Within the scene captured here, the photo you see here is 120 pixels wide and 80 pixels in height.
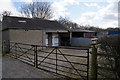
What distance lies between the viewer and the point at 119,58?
12.1 feet

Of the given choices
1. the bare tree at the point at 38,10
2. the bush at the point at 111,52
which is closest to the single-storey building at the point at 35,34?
the bush at the point at 111,52

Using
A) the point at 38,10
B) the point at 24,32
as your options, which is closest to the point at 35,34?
the point at 24,32

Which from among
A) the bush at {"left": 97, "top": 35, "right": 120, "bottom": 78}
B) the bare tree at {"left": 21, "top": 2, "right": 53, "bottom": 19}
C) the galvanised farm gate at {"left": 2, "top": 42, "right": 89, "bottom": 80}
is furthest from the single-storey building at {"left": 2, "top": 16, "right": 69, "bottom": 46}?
the bare tree at {"left": 21, "top": 2, "right": 53, "bottom": 19}

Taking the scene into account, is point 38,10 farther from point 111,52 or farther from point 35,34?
point 111,52

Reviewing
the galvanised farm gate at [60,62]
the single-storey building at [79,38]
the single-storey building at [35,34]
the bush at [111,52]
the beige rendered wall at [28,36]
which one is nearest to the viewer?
the bush at [111,52]

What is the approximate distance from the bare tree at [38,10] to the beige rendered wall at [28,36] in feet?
67.8

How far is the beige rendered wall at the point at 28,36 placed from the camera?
1454 centimetres

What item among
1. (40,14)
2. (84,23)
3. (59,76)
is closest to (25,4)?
(40,14)

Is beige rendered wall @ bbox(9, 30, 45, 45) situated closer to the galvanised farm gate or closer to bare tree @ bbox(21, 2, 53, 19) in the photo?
the galvanised farm gate

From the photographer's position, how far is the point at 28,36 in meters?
15.8

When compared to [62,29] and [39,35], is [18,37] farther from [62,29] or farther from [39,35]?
[62,29]

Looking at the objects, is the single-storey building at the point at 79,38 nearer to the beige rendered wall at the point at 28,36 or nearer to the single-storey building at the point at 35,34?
the single-storey building at the point at 35,34

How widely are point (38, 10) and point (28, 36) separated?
23.0 m

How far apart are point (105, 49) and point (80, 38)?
17.4 metres
